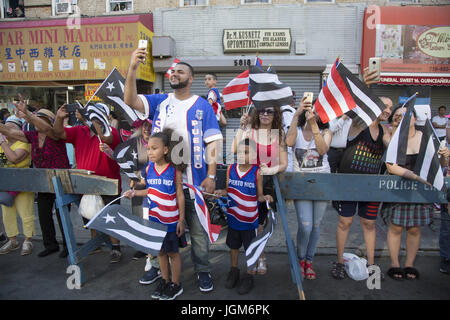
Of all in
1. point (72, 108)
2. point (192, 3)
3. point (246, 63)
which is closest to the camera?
point (72, 108)

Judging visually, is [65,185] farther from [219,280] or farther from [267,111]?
[267,111]

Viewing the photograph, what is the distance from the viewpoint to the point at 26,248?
398 centimetres

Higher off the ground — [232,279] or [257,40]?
[257,40]

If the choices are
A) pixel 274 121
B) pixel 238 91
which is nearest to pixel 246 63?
pixel 238 91

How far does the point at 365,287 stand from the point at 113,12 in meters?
11.0

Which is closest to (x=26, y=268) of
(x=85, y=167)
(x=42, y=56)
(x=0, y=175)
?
(x=0, y=175)

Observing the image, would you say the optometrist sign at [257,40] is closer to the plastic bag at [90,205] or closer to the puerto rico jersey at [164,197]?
the plastic bag at [90,205]

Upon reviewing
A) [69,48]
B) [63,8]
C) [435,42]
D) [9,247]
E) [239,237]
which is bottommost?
[9,247]

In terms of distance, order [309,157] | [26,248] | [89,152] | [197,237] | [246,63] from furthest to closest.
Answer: [246,63]
[26,248]
[89,152]
[309,157]
[197,237]

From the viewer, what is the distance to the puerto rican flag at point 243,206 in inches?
117

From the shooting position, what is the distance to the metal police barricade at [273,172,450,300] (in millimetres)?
2770

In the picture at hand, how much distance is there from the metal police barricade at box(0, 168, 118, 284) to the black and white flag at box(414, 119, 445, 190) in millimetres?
3030

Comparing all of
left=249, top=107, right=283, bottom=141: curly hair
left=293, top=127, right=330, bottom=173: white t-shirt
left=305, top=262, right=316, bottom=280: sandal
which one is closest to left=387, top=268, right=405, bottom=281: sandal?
left=305, top=262, right=316, bottom=280: sandal

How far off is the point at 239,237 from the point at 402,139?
1889 millimetres
